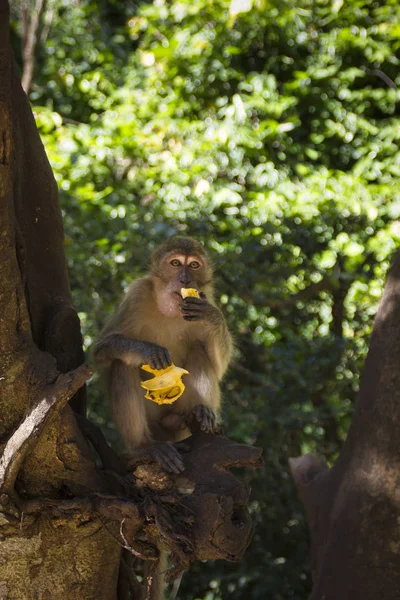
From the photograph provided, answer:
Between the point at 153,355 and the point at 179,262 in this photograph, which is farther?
the point at 179,262

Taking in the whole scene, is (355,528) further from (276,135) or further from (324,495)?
(276,135)

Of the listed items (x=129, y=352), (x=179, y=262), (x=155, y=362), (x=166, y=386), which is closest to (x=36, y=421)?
(x=166, y=386)

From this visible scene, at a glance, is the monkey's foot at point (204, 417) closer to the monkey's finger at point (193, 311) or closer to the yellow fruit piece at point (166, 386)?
the yellow fruit piece at point (166, 386)

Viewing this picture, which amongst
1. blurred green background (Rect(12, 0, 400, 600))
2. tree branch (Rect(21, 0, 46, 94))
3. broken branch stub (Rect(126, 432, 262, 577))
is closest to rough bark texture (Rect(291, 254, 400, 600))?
broken branch stub (Rect(126, 432, 262, 577))

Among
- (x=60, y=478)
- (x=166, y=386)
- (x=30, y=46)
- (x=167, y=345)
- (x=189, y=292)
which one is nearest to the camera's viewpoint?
(x=60, y=478)

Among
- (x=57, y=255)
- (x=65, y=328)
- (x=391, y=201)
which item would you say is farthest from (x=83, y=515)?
(x=391, y=201)

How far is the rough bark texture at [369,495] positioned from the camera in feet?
10.1

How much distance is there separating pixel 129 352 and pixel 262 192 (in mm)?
3049

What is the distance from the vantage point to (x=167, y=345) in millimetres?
3578

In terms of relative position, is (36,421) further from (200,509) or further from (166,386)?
(166,386)

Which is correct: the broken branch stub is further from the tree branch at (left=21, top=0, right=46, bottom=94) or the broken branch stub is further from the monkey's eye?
the tree branch at (left=21, top=0, right=46, bottom=94)

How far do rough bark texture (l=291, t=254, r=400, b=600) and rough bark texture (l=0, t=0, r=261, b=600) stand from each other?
0.93m

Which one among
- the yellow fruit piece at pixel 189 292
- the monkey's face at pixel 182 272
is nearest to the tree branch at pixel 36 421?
the yellow fruit piece at pixel 189 292

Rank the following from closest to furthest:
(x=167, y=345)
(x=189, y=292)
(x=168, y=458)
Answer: (x=168, y=458)
(x=189, y=292)
(x=167, y=345)
